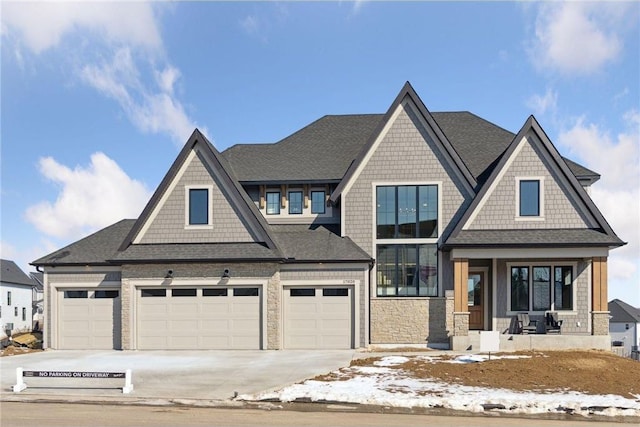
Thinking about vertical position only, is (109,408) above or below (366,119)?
below

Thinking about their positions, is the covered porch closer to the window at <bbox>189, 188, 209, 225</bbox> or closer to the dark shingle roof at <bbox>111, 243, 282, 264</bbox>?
the dark shingle roof at <bbox>111, 243, 282, 264</bbox>

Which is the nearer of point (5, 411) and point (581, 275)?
point (5, 411)

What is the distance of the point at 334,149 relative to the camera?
24.8 metres

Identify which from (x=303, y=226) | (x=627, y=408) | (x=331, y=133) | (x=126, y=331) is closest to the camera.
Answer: (x=627, y=408)

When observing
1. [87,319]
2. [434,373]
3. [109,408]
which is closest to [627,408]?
[434,373]

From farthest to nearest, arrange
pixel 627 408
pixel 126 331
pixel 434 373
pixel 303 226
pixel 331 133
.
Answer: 1. pixel 331 133
2. pixel 303 226
3. pixel 126 331
4. pixel 434 373
5. pixel 627 408

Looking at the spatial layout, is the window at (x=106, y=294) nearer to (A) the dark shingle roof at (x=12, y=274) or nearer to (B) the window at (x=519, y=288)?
(B) the window at (x=519, y=288)

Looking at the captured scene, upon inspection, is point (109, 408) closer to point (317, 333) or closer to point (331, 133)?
point (317, 333)

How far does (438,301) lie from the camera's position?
2072 centimetres

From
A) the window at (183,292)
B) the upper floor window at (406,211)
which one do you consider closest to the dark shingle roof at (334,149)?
the upper floor window at (406,211)

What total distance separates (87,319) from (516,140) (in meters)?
17.9

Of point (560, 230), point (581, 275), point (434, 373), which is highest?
point (560, 230)

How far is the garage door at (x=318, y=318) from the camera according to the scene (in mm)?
20062

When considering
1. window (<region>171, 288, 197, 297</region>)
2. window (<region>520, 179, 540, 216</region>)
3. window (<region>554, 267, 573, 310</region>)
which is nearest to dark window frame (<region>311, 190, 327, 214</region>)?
window (<region>171, 288, 197, 297</region>)
